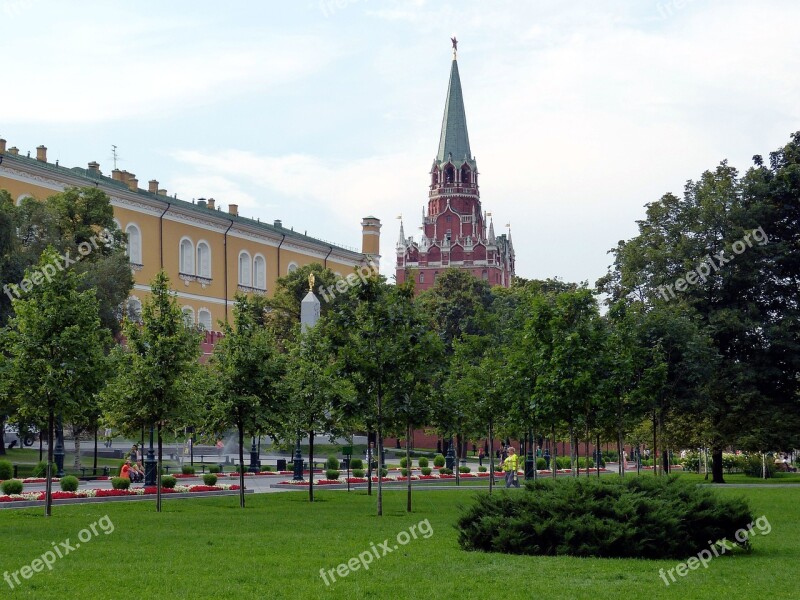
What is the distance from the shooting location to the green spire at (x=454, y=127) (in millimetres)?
127750

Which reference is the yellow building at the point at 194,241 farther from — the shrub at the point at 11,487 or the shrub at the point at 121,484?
the shrub at the point at 11,487

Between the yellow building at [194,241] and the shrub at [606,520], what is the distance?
162 ft

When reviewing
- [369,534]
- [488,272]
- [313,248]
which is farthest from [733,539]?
[488,272]

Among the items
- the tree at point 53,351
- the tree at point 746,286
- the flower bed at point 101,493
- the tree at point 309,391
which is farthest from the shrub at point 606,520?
the tree at point 746,286

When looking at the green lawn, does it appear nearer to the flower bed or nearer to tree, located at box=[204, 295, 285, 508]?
tree, located at box=[204, 295, 285, 508]

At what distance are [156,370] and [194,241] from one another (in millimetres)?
57702

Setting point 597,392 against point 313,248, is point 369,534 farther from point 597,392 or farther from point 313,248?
point 313,248

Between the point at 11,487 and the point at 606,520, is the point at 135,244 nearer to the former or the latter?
the point at 11,487

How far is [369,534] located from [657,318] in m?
16.6

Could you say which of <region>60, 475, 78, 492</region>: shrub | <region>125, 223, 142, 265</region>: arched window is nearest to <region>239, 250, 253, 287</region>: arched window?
<region>125, 223, 142, 265</region>: arched window

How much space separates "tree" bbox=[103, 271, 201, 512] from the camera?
2438 centimetres

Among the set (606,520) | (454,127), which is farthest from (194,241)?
(606,520)

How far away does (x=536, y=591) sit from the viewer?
42.1ft

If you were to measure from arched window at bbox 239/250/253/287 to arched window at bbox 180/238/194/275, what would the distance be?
657 cm
